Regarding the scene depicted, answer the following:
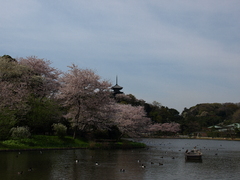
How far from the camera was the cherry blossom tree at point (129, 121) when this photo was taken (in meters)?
55.1

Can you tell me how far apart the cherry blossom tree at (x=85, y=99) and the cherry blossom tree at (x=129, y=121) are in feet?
14.6

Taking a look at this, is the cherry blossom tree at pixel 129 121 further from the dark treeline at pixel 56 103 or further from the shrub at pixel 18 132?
the shrub at pixel 18 132

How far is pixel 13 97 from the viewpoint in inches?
1626

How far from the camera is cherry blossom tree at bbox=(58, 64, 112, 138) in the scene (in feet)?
157

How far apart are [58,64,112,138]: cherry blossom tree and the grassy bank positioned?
10.1 ft

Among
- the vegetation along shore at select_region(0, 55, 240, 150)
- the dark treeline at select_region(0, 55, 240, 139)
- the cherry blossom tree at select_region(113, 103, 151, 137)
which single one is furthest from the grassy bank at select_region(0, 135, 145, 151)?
the cherry blossom tree at select_region(113, 103, 151, 137)

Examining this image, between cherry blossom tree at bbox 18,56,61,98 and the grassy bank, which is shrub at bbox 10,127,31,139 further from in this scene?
cherry blossom tree at bbox 18,56,61,98

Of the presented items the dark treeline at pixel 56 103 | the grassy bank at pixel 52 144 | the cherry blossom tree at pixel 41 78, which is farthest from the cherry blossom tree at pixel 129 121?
the cherry blossom tree at pixel 41 78

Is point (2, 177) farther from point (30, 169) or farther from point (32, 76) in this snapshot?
point (32, 76)

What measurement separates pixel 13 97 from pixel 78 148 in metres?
13.2

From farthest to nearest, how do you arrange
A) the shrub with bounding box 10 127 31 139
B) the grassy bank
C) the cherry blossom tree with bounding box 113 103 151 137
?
the cherry blossom tree with bounding box 113 103 151 137 < the shrub with bounding box 10 127 31 139 < the grassy bank

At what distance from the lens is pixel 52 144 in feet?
136

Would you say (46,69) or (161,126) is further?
(161,126)

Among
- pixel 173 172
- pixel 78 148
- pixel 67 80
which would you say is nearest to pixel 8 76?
pixel 67 80
